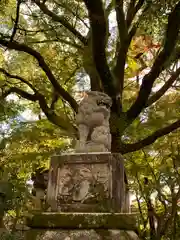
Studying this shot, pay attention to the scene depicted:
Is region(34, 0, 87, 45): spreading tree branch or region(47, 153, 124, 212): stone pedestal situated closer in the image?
region(47, 153, 124, 212): stone pedestal

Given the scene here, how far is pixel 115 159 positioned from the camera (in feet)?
12.3

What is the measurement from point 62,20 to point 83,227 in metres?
6.13

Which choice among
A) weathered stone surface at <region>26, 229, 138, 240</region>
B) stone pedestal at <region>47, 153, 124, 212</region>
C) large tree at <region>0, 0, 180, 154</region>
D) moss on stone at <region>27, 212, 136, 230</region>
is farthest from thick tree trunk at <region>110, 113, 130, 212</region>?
weathered stone surface at <region>26, 229, 138, 240</region>

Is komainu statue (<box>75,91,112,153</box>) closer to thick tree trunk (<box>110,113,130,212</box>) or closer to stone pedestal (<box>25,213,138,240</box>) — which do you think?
stone pedestal (<box>25,213,138,240</box>)

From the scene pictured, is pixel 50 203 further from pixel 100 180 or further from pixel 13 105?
pixel 13 105

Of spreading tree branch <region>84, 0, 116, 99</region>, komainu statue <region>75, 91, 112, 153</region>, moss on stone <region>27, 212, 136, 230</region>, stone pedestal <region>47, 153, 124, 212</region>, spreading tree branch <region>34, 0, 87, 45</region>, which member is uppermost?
spreading tree branch <region>34, 0, 87, 45</region>

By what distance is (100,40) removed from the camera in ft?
18.5

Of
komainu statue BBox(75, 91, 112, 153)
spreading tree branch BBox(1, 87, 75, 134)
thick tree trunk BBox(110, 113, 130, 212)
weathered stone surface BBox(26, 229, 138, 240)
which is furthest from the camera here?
spreading tree branch BBox(1, 87, 75, 134)

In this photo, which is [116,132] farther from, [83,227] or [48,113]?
[83,227]

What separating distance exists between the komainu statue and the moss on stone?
1305mm

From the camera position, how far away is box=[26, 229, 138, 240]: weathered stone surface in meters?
2.98

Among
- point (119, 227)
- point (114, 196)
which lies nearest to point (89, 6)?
point (114, 196)

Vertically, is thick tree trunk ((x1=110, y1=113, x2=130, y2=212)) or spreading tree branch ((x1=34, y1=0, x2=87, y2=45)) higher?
spreading tree branch ((x1=34, y1=0, x2=87, y2=45))

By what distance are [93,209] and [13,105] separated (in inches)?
188
